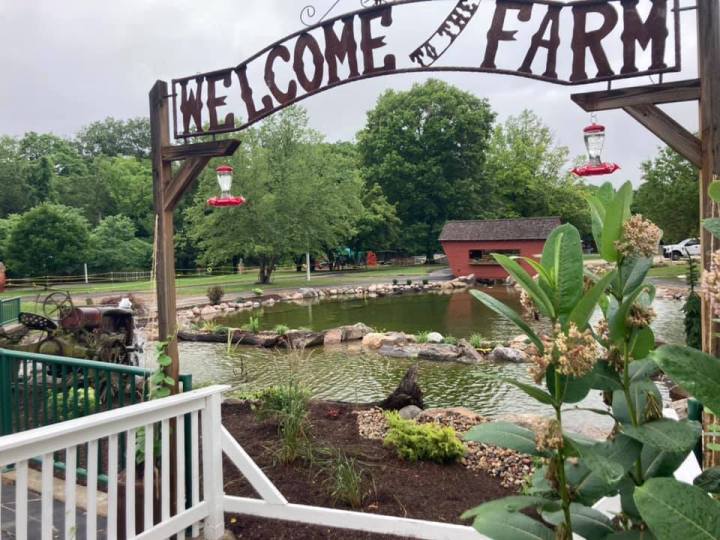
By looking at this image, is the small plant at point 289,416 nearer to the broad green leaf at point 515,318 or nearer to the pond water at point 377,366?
the pond water at point 377,366

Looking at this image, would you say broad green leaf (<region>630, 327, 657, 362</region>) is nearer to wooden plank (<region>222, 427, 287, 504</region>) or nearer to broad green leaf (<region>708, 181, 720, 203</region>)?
broad green leaf (<region>708, 181, 720, 203</region>)

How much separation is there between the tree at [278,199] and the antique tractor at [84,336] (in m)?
15.0

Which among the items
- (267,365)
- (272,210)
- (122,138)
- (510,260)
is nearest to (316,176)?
(272,210)

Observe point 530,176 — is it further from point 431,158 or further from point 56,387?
point 56,387

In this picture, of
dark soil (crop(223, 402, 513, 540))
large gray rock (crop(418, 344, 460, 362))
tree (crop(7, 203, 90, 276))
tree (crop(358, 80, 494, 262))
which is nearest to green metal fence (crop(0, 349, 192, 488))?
dark soil (crop(223, 402, 513, 540))

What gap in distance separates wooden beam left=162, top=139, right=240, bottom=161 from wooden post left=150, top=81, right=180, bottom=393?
11cm

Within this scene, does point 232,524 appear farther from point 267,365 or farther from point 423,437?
point 267,365

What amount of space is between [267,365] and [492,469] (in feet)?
19.2

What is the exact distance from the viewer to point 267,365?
9406mm

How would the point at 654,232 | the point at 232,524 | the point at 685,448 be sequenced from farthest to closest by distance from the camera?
1. the point at 232,524
2. the point at 654,232
3. the point at 685,448

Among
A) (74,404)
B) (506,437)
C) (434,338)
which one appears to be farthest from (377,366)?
(506,437)

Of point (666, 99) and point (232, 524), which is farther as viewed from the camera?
point (232, 524)

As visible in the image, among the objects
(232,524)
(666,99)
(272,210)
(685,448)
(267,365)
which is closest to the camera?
(685,448)

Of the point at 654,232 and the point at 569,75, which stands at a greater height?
the point at 569,75
